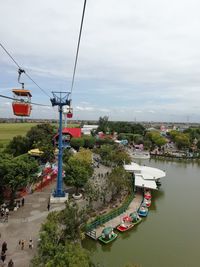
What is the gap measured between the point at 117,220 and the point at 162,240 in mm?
3513

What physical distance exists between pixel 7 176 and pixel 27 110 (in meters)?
9.35

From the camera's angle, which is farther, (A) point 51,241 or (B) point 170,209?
(B) point 170,209

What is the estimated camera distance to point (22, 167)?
19.5m

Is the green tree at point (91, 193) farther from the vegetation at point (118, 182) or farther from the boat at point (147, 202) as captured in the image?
the boat at point (147, 202)

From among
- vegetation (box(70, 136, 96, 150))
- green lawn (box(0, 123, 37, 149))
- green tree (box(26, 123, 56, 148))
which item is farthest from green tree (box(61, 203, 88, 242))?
green lawn (box(0, 123, 37, 149))

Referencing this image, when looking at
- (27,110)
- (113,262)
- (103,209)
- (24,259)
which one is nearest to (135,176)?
(103,209)

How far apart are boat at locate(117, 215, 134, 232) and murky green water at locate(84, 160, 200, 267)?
0.37 meters

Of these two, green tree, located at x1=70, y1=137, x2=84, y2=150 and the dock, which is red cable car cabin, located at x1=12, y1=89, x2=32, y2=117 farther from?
green tree, located at x1=70, y1=137, x2=84, y2=150

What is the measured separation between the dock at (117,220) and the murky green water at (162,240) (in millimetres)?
483

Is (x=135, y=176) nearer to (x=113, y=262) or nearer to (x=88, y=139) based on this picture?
(x=113, y=262)

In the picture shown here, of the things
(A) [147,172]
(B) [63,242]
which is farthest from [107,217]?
(A) [147,172]

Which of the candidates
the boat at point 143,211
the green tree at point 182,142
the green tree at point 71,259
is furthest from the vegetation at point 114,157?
the green tree at point 182,142

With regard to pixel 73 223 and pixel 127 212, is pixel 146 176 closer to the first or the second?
pixel 127 212

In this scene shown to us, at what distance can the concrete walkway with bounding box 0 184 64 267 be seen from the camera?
13.4 m
